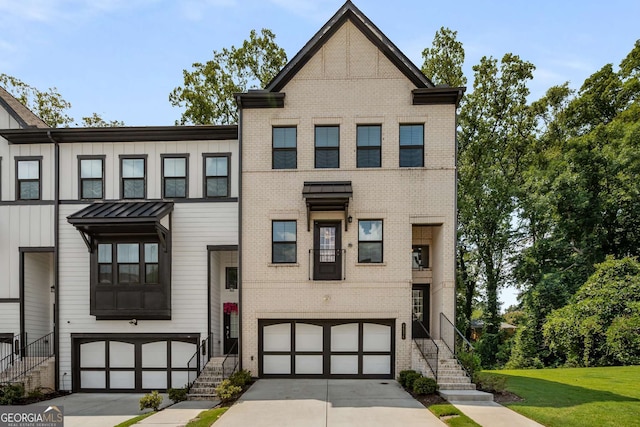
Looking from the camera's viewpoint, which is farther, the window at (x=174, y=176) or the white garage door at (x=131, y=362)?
the window at (x=174, y=176)

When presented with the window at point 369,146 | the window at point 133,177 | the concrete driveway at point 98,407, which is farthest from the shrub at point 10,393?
the window at point 369,146

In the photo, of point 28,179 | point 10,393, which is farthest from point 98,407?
point 28,179

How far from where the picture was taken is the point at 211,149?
1625 cm

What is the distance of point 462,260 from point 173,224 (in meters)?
18.6

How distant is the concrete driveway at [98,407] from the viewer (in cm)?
1183

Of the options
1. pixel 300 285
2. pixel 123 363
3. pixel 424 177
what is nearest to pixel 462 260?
pixel 424 177

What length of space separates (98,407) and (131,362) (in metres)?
2.39

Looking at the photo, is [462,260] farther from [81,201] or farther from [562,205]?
[81,201]

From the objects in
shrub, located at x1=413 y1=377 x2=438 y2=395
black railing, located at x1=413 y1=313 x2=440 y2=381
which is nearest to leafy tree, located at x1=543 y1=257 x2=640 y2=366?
black railing, located at x1=413 y1=313 x2=440 y2=381

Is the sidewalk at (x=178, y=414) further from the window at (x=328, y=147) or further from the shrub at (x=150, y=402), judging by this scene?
the window at (x=328, y=147)

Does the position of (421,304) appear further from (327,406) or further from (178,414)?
(178,414)

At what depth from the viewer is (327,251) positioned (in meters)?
15.3

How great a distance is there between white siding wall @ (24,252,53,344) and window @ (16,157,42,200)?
2256 mm

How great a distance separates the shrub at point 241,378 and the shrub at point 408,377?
5.09 meters
